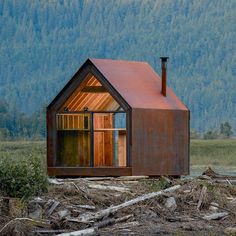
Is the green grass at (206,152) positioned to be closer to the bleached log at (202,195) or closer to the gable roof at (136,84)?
the gable roof at (136,84)

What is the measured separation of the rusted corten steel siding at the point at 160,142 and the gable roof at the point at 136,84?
0.71 feet

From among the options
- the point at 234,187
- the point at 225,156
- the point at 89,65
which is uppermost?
the point at 89,65

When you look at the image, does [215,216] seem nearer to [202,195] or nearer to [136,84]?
[202,195]

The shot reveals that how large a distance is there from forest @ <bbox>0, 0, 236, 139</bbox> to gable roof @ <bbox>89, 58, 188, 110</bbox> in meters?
93.1

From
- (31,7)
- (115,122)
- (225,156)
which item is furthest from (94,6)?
(115,122)

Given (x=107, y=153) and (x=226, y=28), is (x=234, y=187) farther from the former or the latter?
(x=226, y=28)

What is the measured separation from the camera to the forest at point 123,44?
137 m

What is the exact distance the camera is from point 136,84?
93.8 feet

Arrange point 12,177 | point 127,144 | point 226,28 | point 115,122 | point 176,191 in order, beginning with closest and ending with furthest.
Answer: point 12,177 < point 176,191 < point 127,144 < point 115,122 < point 226,28

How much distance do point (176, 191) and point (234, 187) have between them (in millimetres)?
2166

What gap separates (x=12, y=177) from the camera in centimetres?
2208

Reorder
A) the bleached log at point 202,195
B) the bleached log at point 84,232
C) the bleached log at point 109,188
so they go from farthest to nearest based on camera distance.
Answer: the bleached log at point 109,188, the bleached log at point 202,195, the bleached log at point 84,232


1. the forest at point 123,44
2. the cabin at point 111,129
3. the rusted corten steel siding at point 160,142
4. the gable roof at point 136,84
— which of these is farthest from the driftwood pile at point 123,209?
the forest at point 123,44

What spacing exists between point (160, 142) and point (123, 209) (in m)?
6.21
